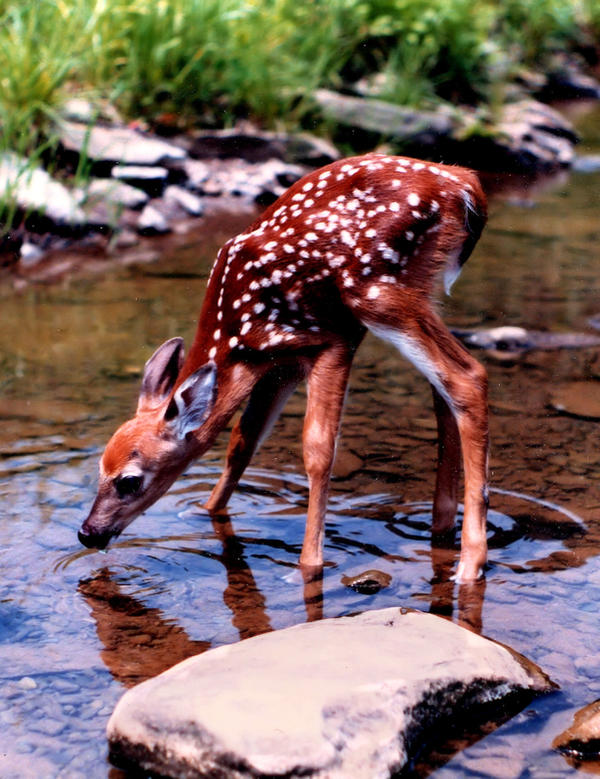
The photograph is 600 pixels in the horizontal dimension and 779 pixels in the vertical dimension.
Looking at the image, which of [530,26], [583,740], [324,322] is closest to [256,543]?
[324,322]

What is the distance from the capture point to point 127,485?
4570 mm

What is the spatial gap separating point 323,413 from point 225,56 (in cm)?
814

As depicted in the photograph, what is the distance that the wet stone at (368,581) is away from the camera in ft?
14.3

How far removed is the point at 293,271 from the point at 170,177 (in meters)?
6.84

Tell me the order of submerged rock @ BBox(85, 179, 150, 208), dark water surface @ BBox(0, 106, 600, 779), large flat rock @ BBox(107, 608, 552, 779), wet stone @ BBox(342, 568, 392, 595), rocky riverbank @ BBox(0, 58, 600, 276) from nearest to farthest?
large flat rock @ BBox(107, 608, 552, 779), dark water surface @ BBox(0, 106, 600, 779), wet stone @ BBox(342, 568, 392, 595), rocky riverbank @ BBox(0, 58, 600, 276), submerged rock @ BBox(85, 179, 150, 208)

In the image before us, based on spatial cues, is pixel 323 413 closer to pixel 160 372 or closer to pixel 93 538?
pixel 160 372

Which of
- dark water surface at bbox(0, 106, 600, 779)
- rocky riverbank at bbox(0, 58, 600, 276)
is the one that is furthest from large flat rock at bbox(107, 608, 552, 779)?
rocky riverbank at bbox(0, 58, 600, 276)

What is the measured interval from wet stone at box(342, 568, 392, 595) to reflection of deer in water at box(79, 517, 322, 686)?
118 millimetres

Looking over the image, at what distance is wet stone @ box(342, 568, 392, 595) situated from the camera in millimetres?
4344

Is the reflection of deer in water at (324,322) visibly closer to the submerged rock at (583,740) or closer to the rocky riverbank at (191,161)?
the submerged rock at (583,740)

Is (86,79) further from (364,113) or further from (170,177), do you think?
(364,113)

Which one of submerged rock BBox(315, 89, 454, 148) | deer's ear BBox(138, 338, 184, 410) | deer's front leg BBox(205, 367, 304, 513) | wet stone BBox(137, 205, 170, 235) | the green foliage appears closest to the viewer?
deer's ear BBox(138, 338, 184, 410)

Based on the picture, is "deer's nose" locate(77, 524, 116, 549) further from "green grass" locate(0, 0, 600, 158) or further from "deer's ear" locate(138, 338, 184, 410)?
"green grass" locate(0, 0, 600, 158)

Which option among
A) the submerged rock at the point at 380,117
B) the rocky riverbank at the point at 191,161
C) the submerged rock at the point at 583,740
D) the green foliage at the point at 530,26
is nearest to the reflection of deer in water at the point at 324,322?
the submerged rock at the point at 583,740
